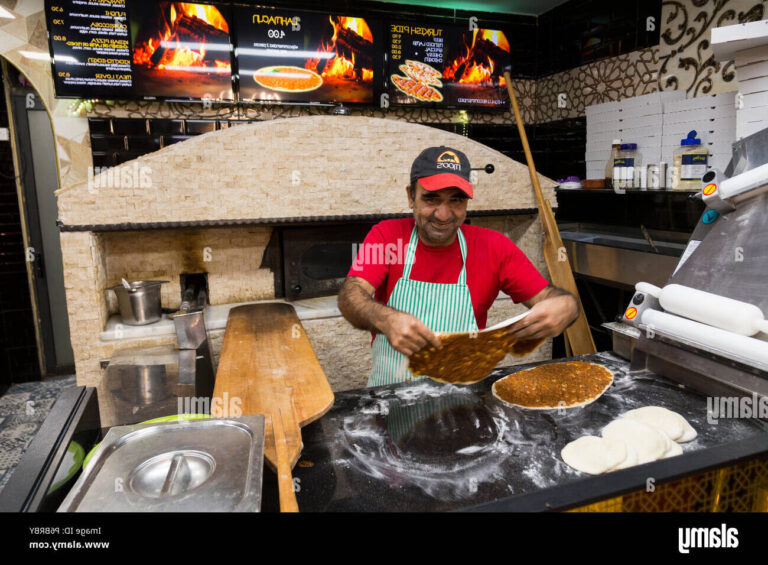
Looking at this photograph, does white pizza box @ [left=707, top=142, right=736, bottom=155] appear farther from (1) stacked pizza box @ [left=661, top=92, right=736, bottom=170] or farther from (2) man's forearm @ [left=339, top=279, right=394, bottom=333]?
(2) man's forearm @ [left=339, top=279, right=394, bottom=333]

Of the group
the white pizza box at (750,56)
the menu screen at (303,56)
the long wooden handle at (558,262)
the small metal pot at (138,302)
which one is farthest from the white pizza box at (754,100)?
the small metal pot at (138,302)

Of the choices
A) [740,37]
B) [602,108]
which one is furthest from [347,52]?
[740,37]

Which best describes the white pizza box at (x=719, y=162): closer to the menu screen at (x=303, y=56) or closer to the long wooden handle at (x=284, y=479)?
the menu screen at (x=303, y=56)

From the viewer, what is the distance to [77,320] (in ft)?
10.1

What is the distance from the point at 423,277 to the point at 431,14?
445 cm

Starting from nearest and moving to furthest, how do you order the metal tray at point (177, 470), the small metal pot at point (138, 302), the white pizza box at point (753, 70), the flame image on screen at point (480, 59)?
the metal tray at point (177, 470) → the white pizza box at point (753, 70) → the small metal pot at point (138, 302) → the flame image on screen at point (480, 59)

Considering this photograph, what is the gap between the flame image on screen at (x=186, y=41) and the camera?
4461 mm

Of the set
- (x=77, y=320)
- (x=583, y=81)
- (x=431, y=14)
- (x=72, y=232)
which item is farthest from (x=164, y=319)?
(x=583, y=81)

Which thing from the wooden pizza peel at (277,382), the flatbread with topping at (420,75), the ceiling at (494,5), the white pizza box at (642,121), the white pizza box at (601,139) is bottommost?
the wooden pizza peel at (277,382)

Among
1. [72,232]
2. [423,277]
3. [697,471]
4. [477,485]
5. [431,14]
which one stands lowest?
[477,485]

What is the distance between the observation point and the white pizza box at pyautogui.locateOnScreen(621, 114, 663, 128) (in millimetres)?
4031

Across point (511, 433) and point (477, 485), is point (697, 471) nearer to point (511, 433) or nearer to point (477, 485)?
point (477, 485)

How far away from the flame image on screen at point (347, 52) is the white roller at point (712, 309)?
13.3ft

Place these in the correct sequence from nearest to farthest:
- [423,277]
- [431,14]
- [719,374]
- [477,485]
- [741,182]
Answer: [477,485] → [719,374] → [741,182] → [423,277] → [431,14]
